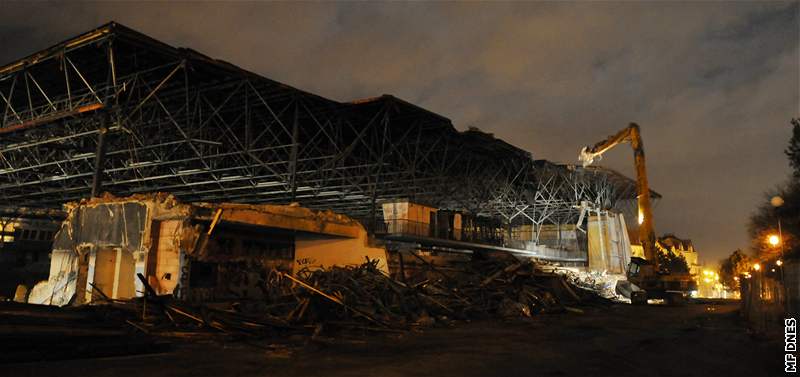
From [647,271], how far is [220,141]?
2339cm

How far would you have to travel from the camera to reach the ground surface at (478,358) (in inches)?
276

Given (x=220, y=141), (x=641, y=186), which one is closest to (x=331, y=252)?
(x=220, y=141)

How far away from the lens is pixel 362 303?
42.1 ft

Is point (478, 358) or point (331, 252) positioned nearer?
point (478, 358)

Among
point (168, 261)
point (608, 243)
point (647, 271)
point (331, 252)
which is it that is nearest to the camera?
point (168, 261)

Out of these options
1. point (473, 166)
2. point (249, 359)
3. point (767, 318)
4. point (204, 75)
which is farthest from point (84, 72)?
point (767, 318)

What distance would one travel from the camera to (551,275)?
70.0 feet

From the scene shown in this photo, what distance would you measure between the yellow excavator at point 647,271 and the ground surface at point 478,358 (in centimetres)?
1321

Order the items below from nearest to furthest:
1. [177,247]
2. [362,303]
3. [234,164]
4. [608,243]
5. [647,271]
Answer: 1. [362,303]
2. [177,247]
3. [647,271]
4. [234,164]
5. [608,243]

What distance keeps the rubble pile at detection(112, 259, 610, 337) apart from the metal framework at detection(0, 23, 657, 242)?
12.1 m

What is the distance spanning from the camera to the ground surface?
700 centimetres

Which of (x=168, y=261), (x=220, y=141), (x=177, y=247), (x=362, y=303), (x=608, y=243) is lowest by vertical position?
(x=362, y=303)

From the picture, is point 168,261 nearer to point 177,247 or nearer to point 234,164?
point 177,247

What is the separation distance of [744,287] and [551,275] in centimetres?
688
